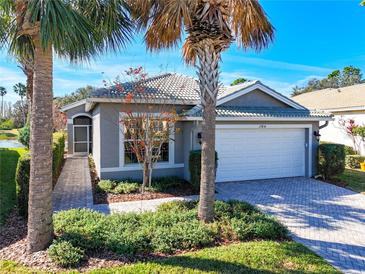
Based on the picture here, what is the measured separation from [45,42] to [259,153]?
38.5 feet

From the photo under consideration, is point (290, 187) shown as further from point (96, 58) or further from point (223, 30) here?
point (96, 58)

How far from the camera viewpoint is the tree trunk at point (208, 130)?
24.5ft

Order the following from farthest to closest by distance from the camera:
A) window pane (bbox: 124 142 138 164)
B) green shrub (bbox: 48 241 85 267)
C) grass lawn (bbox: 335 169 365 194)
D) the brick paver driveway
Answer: window pane (bbox: 124 142 138 164)
grass lawn (bbox: 335 169 365 194)
the brick paver driveway
green shrub (bbox: 48 241 85 267)

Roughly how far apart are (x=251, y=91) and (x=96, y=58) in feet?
33.1

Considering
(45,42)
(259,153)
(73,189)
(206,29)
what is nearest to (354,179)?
(259,153)

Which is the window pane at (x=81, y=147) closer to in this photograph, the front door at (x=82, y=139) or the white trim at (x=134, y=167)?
the front door at (x=82, y=139)

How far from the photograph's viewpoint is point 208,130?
7473mm

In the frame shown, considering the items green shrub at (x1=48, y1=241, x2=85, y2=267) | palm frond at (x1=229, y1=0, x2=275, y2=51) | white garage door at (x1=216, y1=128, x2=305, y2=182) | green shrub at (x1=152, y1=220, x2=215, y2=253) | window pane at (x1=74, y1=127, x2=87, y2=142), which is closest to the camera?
green shrub at (x1=48, y1=241, x2=85, y2=267)

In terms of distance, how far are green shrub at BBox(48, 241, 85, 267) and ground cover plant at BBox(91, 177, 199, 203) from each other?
4831 millimetres

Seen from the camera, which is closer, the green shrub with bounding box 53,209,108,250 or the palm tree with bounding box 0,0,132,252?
the palm tree with bounding box 0,0,132,252

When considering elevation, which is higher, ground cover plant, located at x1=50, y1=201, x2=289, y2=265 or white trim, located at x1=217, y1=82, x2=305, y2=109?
white trim, located at x1=217, y1=82, x2=305, y2=109

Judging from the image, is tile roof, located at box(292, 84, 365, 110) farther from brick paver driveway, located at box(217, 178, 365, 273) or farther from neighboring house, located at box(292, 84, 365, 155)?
brick paver driveway, located at box(217, 178, 365, 273)

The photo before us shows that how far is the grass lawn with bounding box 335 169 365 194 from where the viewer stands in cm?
1287

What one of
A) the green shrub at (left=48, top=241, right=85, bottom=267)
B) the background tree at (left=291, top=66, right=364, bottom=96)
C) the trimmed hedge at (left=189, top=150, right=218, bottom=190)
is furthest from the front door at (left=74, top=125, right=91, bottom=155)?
the background tree at (left=291, top=66, right=364, bottom=96)
